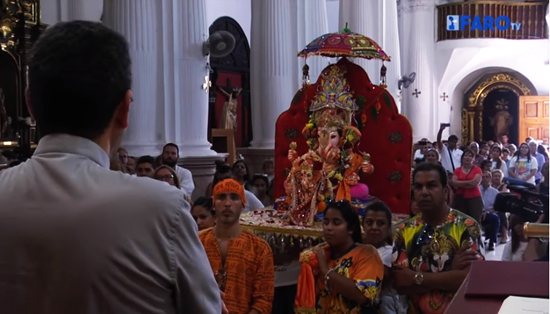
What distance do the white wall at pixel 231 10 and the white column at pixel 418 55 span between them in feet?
18.9

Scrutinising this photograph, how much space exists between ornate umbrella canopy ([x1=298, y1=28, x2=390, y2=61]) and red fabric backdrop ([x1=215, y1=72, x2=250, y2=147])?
897 centimetres

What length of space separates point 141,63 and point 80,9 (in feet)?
7.15

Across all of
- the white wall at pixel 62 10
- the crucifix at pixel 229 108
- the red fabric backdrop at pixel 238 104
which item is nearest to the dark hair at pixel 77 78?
the white wall at pixel 62 10

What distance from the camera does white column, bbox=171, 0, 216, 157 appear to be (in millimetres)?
10430

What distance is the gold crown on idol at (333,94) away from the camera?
24.2 feet

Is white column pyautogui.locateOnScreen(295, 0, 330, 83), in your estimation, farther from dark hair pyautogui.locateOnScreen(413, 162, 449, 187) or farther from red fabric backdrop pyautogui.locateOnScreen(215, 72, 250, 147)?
dark hair pyautogui.locateOnScreen(413, 162, 449, 187)

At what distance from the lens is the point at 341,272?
435cm

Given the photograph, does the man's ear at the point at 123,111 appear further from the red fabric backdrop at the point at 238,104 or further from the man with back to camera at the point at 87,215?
the red fabric backdrop at the point at 238,104

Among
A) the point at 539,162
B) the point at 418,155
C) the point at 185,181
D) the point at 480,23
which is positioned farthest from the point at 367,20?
the point at 480,23

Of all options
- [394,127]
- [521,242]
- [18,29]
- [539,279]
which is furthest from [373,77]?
[539,279]

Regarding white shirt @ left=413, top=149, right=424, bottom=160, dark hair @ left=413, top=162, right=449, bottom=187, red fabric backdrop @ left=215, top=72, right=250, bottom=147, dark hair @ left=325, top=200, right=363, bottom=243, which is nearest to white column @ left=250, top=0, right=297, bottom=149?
white shirt @ left=413, top=149, right=424, bottom=160

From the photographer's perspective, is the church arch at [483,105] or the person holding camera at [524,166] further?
the church arch at [483,105]

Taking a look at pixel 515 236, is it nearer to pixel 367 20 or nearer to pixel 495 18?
pixel 367 20

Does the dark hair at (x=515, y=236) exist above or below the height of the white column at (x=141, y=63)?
below
